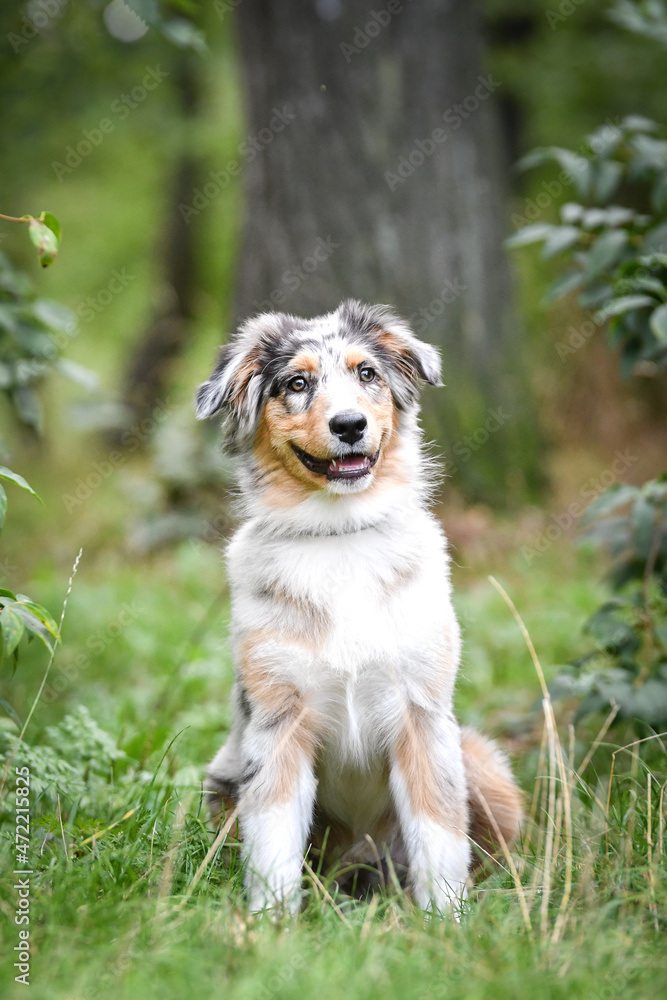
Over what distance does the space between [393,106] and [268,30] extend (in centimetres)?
111

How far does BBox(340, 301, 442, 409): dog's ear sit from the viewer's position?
10.9 ft

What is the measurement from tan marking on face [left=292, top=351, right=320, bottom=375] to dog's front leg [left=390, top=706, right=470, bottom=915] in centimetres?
123

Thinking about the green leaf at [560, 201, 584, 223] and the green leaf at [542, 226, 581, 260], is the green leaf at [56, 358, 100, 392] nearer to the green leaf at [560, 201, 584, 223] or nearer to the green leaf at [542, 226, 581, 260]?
the green leaf at [542, 226, 581, 260]

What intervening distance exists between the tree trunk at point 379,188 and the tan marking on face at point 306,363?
3.51 meters

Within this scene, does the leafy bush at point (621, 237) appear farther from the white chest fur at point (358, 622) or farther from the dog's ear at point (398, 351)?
the white chest fur at point (358, 622)

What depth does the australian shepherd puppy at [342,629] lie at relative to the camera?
2773 millimetres

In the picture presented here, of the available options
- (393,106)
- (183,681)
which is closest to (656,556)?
(183,681)

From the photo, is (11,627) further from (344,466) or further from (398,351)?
(398,351)

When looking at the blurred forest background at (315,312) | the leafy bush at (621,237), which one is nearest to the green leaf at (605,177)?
the leafy bush at (621,237)

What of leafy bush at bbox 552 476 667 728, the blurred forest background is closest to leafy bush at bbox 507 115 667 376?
the blurred forest background

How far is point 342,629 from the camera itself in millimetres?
2818

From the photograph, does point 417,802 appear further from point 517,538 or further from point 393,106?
point 393,106

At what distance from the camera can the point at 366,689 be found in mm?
2830

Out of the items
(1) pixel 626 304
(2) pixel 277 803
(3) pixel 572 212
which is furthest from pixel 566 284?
(2) pixel 277 803
